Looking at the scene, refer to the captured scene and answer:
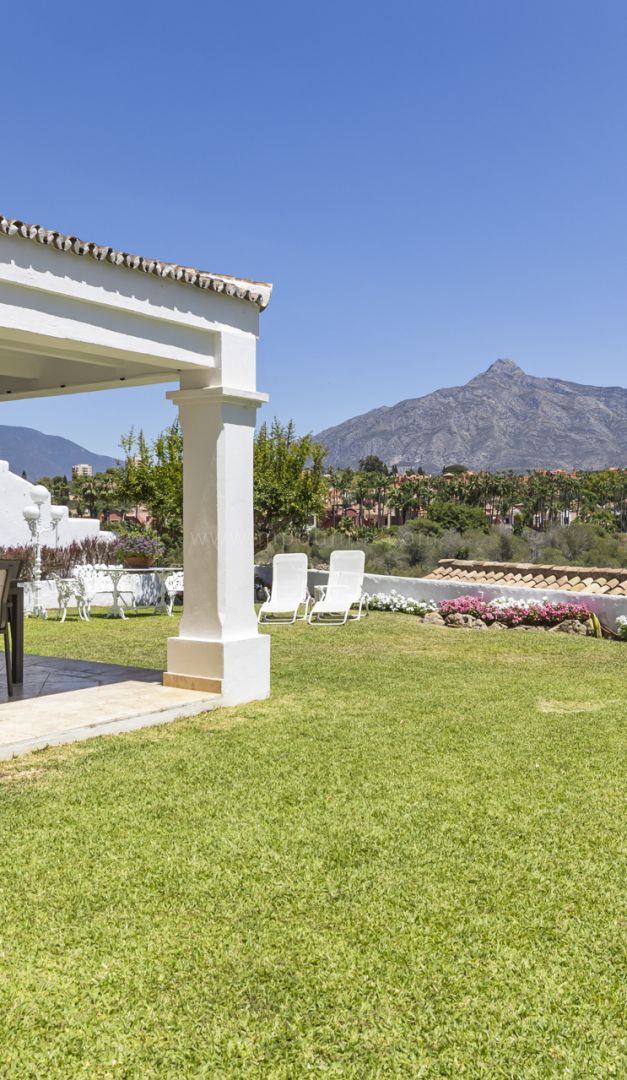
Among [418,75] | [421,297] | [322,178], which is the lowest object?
[418,75]

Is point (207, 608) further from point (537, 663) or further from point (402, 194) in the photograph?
point (402, 194)

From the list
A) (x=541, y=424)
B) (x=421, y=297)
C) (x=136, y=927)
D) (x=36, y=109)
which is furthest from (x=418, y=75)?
(x=541, y=424)

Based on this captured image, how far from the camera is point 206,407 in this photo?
21.4 feet

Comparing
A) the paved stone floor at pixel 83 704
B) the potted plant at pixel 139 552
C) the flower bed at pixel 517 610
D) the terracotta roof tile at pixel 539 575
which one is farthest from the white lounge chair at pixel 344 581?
the paved stone floor at pixel 83 704

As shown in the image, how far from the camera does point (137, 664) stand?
8.49 metres

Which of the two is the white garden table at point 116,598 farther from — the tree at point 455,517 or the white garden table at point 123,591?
the tree at point 455,517

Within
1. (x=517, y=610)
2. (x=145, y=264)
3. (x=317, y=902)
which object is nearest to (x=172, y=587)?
(x=517, y=610)

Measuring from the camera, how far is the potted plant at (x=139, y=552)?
16.4 metres

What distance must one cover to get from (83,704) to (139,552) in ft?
36.0

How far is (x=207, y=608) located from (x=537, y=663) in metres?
3.99

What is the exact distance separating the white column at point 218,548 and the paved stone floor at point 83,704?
25cm

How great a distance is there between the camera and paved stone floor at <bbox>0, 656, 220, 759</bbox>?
17.4 ft

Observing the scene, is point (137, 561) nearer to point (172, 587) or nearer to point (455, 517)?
point (172, 587)

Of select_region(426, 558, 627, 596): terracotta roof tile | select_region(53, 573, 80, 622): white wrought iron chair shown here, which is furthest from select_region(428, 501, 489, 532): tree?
select_region(53, 573, 80, 622): white wrought iron chair
